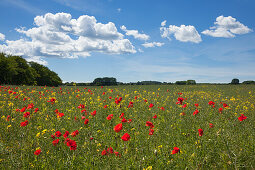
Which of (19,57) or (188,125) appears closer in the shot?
(188,125)

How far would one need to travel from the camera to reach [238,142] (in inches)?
147

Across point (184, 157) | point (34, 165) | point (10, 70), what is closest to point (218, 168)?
point (184, 157)

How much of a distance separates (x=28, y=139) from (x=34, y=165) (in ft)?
4.30

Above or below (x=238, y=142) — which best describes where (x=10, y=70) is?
above

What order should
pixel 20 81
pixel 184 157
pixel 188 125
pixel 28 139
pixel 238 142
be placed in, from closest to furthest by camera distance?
pixel 184 157 < pixel 238 142 < pixel 28 139 < pixel 188 125 < pixel 20 81

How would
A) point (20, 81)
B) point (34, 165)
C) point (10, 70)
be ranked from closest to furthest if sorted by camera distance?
1. point (34, 165)
2. point (10, 70)
3. point (20, 81)

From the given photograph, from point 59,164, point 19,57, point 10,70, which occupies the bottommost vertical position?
point 59,164

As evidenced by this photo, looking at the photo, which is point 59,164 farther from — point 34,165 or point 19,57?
point 19,57

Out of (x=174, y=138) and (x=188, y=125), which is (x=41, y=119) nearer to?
(x=174, y=138)

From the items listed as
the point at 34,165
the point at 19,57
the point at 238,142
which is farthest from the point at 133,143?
the point at 19,57

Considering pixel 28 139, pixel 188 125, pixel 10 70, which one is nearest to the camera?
pixel 28 139

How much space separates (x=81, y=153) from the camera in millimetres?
3258

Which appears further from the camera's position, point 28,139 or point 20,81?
point 20,81

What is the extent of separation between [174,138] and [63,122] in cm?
341
